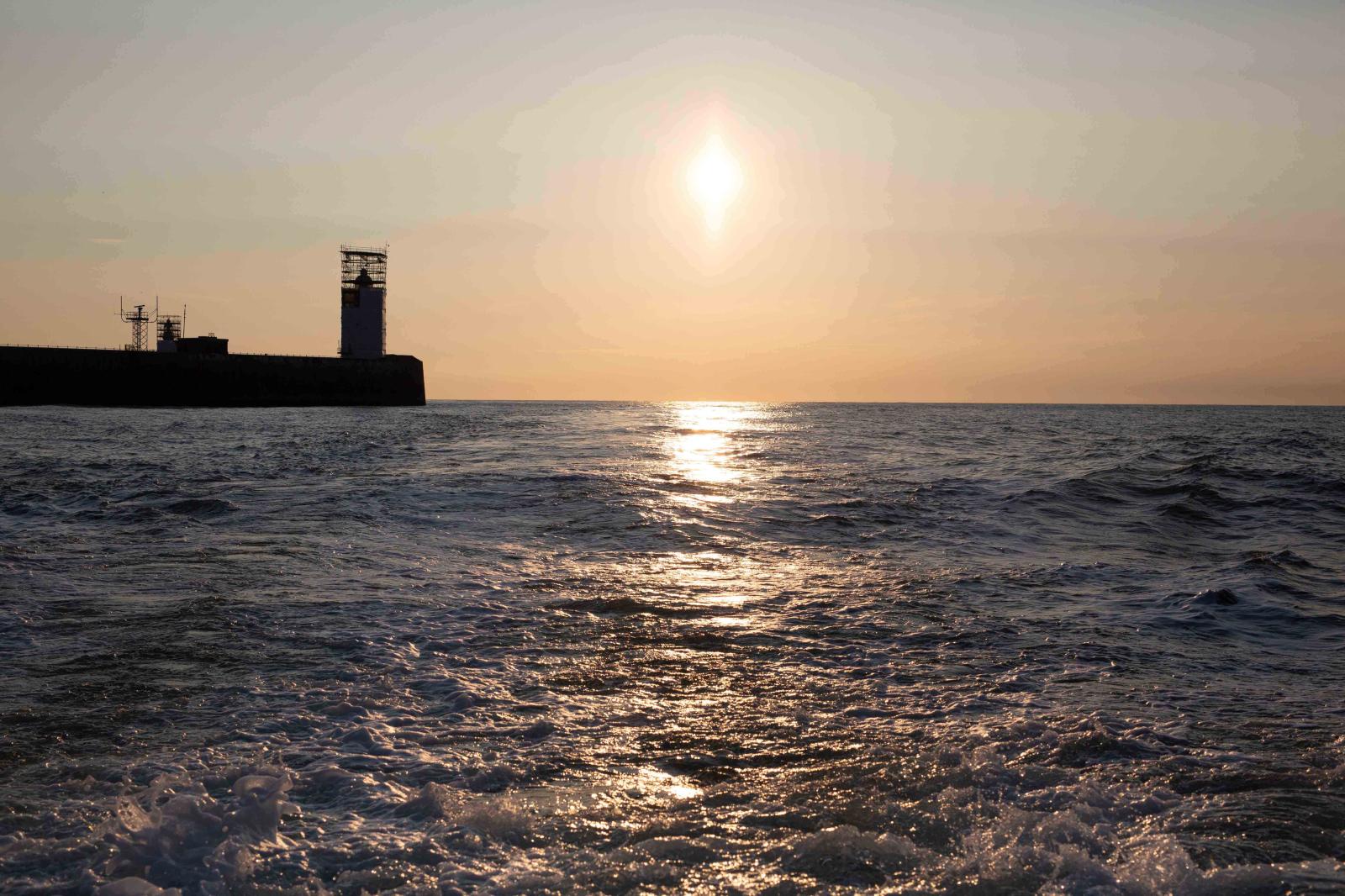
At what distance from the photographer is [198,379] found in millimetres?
60875

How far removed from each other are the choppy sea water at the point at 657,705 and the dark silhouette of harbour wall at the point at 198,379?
51.3m

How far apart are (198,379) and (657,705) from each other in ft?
211

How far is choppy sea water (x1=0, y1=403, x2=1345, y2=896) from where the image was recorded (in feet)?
11.1

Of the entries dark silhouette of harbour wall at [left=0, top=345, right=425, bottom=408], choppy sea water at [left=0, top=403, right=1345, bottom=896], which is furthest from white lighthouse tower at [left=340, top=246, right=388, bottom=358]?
choppy sea water at [left=0, top=403, right=1345, bottom=896]

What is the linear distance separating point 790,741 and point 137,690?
3.59m

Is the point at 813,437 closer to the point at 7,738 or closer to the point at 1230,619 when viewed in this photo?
the point at 1230,619

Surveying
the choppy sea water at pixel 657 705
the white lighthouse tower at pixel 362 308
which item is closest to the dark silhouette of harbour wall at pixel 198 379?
the white lighthouse tower at pixel 362 308

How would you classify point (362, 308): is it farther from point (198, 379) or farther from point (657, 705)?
point (657, 705)

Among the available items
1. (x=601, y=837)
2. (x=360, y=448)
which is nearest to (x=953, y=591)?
(x=601, y=837)

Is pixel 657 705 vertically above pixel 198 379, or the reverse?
pixel 198 379

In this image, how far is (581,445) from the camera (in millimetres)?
29094

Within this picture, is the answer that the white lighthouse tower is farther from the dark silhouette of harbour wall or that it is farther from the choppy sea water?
the choppy sea water

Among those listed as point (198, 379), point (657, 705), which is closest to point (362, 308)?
point (198, 379)

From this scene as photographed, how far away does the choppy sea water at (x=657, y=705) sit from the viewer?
3371 millimetres
